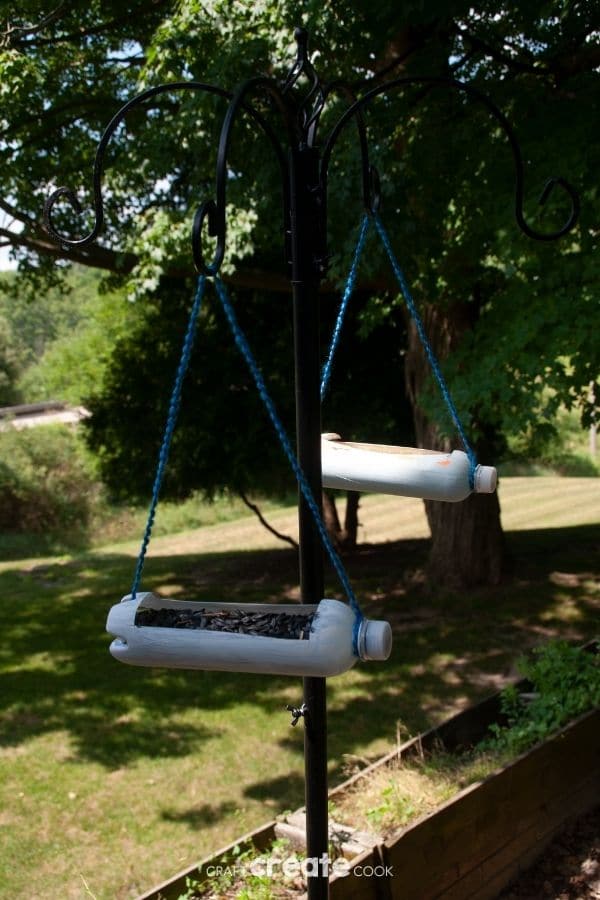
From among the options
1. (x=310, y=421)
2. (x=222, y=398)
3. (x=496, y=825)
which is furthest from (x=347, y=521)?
(x=310, y=421)

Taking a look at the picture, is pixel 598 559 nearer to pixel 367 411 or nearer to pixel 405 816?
pixel 367 411

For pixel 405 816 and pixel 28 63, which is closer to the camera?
pixel 405 816

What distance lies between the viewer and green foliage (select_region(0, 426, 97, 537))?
65.1 feet

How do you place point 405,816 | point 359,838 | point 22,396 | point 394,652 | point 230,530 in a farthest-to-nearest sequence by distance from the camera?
point 22,396
point 230,530
point 394,652
point 405,816
point 359,838

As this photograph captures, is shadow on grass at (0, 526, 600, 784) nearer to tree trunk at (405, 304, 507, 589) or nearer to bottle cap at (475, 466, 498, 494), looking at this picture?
tree trunk at (405, 304, 507, 589)

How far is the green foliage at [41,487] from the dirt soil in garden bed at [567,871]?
16.7 meters

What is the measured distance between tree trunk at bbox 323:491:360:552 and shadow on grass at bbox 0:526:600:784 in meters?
0.63

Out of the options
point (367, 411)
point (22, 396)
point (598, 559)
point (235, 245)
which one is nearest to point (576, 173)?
point (235, 245)

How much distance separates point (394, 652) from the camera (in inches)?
317

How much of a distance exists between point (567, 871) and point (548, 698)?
2.63ft

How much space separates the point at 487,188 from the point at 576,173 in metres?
0.82

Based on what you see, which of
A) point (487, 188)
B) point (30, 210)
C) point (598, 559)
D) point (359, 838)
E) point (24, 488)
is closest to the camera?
point (359, 838)

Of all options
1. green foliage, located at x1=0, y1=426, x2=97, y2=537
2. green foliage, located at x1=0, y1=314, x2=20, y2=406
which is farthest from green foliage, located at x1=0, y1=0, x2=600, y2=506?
green foliage, located at x1=0, y1=314, x2=20, y2=406

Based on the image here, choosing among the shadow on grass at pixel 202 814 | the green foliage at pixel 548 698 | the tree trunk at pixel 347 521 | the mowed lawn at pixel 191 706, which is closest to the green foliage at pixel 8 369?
the mowed lawn at pixel 191 706
